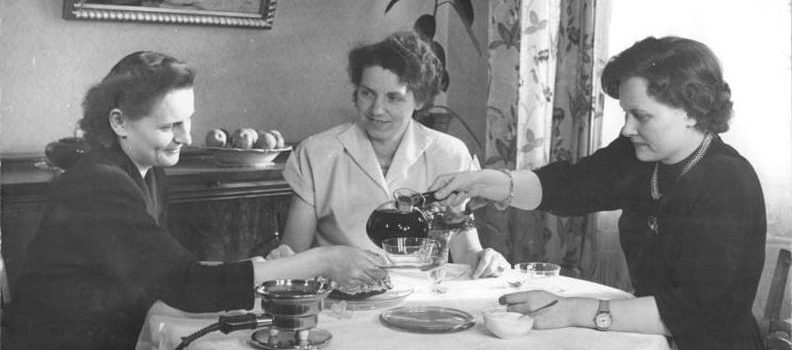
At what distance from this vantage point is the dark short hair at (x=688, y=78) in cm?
181

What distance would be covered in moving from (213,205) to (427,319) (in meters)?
1.35

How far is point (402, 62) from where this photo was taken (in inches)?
95.7

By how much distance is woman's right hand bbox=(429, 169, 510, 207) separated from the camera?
85.4 inches

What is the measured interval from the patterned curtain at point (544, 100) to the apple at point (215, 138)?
101cm

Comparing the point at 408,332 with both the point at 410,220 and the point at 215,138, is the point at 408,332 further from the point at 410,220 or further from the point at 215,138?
the point at 215,138

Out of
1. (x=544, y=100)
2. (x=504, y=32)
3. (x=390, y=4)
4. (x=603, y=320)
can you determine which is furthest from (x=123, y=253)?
(x=390, y=4)

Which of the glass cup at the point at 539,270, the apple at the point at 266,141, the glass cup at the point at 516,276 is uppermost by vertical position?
the apple at the point at 266,141

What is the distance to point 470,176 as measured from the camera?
2.19 metres

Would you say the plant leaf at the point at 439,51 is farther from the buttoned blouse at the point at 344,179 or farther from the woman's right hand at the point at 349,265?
the woman's right hand at the point at 349,265

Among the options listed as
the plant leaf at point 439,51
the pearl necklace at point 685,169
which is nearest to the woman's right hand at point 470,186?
the pearl necklace at point 685,169

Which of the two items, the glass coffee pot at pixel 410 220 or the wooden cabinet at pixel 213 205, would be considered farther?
the wooden cabinet at pixel 213 205

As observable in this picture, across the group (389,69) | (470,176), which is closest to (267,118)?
(389,69)

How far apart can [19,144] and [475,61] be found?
1.83m

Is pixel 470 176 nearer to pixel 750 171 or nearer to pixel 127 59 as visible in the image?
pixel 750 171
